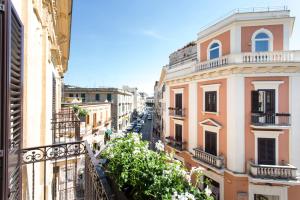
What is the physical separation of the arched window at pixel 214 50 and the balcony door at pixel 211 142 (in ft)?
16.9

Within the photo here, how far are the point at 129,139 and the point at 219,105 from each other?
9514 millimetres

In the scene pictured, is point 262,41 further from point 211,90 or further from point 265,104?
point 211,90

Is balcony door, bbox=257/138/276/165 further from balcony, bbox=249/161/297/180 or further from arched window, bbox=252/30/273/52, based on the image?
arched window, bbox=252/30/273/52

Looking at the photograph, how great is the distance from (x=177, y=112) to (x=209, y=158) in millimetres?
5019

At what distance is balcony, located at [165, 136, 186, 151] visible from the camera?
15.0 metres

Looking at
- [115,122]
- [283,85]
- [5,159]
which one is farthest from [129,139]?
[115,122]

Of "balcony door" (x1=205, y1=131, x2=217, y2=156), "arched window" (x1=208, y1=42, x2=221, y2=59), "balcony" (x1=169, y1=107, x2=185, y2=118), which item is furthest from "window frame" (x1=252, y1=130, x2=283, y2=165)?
"balcony" (x1=169, y1=107, x2=185, y2=118)

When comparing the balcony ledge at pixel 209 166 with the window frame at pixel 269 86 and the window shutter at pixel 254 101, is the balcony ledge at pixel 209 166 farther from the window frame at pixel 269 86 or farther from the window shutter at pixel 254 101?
the window frame at pixel 269 86

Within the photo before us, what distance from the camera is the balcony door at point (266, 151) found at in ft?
34.5

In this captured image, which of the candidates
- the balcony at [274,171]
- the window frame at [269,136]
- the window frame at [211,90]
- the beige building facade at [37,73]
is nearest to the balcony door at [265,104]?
the window frame at [269,136]

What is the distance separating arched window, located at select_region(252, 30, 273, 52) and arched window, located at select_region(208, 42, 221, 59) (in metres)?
2.06

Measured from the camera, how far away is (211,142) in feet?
40.9

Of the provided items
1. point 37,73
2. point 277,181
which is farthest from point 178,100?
point 37,73

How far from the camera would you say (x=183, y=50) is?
72.4ft
